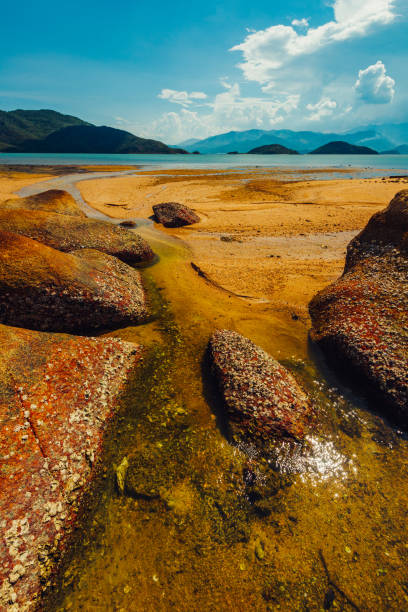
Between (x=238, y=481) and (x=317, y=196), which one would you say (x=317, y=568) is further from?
(x=317, y=196)

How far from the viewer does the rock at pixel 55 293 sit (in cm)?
798

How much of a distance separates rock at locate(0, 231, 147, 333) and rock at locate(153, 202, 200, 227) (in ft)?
42.6

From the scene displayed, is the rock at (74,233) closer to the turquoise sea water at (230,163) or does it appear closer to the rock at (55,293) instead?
the rock at (55,293)

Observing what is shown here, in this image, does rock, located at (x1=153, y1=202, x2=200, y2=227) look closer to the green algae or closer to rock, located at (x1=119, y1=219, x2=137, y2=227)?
rock, located at (x1=119, y1=219, x2=137, y2=227)

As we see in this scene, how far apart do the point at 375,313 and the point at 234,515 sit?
6968 mm

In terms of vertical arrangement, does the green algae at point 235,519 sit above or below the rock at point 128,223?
below

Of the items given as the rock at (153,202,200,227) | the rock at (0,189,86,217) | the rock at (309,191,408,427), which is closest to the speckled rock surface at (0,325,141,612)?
the rock at (309,191,408,427)

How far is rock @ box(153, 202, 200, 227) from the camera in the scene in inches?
866

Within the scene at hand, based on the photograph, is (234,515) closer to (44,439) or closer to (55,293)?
(44,439)

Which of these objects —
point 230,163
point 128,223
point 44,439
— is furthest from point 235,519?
point 230,163

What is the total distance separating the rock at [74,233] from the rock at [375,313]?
1000 cm

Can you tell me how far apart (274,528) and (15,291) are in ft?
29.3

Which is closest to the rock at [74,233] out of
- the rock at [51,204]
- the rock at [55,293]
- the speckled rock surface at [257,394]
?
the rock at [55,293]

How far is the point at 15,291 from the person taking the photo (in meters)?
7.91
